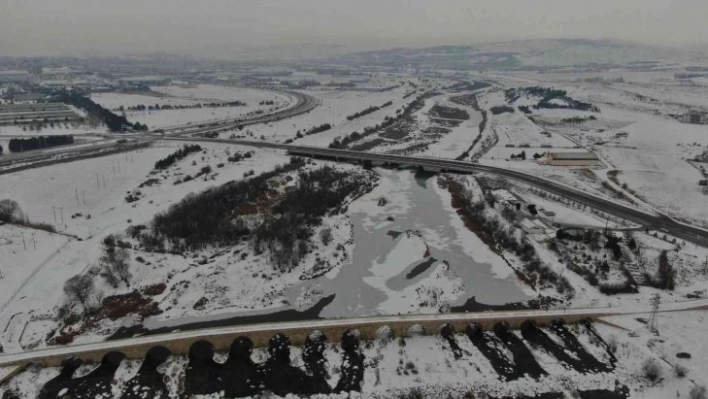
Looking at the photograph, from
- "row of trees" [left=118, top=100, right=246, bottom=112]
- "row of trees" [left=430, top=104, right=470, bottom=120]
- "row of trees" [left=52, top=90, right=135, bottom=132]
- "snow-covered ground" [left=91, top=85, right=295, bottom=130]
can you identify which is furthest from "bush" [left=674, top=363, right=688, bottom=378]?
"row of trees" [left=118, top=100, right=246, bottom=112]

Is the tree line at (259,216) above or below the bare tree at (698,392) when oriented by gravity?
above

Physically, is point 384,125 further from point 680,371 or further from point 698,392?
point 698,392

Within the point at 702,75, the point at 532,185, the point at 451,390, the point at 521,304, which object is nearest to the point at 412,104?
the point at 532,185

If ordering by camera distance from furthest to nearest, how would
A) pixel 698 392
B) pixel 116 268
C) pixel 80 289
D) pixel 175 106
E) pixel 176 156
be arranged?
pixel 175 106
pixel 176 156
pixel 116 268
pixel 80 289
pixel 698 392

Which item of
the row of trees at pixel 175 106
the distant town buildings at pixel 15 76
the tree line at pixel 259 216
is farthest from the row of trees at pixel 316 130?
the distant town buildings at pixel 15 76

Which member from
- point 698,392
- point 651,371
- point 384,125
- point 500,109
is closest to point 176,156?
point 384,125

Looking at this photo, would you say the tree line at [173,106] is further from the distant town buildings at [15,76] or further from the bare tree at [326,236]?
the bare tree at [326,236]
